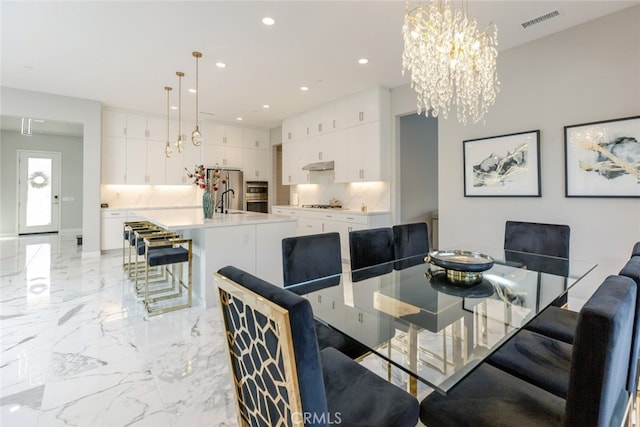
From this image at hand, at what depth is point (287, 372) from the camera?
31.0 inches

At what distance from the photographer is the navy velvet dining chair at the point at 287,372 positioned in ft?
2.53

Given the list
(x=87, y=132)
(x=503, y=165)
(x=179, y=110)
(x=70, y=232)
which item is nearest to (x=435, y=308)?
(x=503, y=165)

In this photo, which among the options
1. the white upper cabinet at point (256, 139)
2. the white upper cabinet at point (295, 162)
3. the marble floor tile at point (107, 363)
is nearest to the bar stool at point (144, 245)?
the marble floor tile at point (107, 363)

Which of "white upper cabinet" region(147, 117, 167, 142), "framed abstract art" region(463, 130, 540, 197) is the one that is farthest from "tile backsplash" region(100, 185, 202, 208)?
"framed abstract art" region(463, 130, 540, 197)

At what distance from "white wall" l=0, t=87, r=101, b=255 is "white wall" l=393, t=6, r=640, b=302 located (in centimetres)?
649

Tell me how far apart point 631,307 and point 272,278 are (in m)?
3.30

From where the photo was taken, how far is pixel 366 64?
4.09 meters

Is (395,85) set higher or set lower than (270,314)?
higher

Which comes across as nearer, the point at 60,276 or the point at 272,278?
the point at 272,278

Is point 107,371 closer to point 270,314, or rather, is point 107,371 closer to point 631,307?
point 270,314

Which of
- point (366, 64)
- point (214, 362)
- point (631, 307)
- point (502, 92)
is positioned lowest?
point (214, 362)

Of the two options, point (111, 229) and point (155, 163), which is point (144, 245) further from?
point (155, 163)

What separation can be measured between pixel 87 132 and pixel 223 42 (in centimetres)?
396

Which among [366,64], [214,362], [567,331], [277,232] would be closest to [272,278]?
[277,232]
